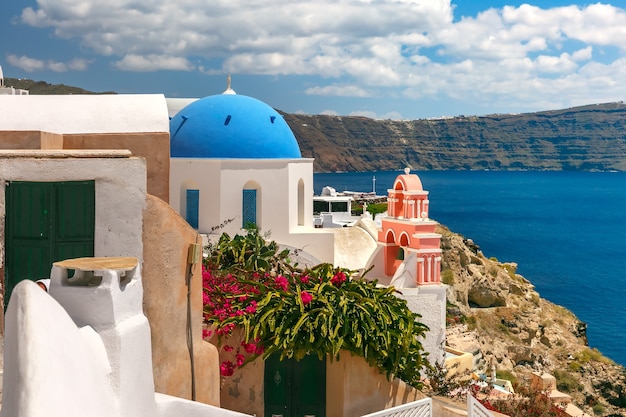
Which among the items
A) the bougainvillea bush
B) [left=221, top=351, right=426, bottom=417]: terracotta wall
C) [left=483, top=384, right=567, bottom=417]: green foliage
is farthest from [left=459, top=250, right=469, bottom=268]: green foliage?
[left=221, top=351, right=426, bottom=417]: terracotta wall

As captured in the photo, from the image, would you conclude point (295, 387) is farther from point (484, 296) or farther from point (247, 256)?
point (484, 296)

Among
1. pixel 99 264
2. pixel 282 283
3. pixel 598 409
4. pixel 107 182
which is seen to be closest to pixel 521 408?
pixel 282 283

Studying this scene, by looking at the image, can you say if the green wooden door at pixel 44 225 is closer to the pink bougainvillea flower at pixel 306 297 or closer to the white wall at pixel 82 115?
the white wall at pixel 82 115

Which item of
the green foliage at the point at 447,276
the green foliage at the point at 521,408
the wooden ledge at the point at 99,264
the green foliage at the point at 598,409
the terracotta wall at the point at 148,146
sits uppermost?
the terracotta wall at the point at 148,146

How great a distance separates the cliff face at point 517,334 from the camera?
93.6 feet

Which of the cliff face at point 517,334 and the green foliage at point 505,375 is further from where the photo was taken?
the cliff face at point 517,334

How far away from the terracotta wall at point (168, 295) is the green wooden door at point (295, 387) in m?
2.30

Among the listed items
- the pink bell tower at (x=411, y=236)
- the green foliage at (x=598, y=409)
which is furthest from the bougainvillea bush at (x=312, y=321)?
the green foliage at (x=598, y=409)

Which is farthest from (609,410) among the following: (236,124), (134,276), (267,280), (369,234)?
(134,276)

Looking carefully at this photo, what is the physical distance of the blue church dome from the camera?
56.4 ft

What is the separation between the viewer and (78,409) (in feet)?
13.7

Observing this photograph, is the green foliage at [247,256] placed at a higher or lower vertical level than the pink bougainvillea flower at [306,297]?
higher

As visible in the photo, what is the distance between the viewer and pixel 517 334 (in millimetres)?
34312

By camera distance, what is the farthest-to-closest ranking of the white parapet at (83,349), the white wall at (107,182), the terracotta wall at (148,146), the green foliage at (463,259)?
the green foliage at (463,259)
the terracotta wall at (148,146)
the white wall at (107,182)
the white parapet at (83,349)
